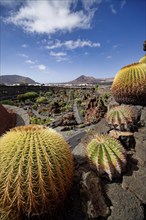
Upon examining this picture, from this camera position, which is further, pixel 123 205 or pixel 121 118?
pixel 121 118

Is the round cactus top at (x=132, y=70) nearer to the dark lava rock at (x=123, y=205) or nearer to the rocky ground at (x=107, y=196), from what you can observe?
the rocky ground at (x=107, y=196)

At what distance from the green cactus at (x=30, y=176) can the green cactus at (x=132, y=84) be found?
364cm

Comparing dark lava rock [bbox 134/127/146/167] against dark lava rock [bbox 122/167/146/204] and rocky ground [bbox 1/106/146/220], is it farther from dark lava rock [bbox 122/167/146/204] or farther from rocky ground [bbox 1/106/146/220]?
dark lava rock [bbox 122/167/146/204]

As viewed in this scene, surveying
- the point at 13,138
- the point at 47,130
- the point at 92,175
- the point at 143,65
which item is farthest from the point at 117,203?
the point at 143,65

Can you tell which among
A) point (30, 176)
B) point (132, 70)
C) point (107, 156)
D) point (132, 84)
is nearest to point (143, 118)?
point (132, 84)

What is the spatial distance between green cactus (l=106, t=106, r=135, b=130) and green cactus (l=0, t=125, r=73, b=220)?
218cm

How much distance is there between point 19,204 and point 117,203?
1.45 m

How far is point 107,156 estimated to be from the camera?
384 centimetres

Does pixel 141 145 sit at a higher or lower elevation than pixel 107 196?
higher

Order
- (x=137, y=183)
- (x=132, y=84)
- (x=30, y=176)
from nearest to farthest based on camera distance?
(x=30, y=176), (x=137, y=183), (x=132, y=84)

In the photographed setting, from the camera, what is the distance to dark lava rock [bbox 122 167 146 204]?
349cm

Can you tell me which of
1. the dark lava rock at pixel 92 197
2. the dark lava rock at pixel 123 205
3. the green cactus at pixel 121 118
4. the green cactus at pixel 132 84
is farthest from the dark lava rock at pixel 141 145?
the green cactus at pixel 132 84

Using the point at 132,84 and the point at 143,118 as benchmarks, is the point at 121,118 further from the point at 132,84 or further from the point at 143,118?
the point at 132,84

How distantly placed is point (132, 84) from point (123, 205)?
373 centimetres
